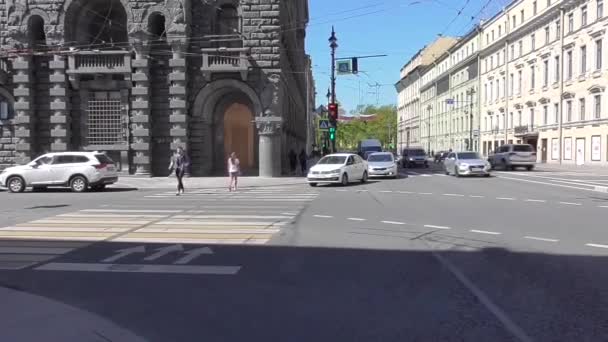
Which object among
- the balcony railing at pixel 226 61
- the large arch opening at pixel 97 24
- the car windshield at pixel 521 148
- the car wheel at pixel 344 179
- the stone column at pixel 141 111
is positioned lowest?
the car wheel at pixel 344 179

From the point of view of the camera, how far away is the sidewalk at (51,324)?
192 inches

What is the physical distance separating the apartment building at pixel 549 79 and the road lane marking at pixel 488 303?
44.2 metres

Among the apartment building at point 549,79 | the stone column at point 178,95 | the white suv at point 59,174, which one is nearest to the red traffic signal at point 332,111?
the stone column at point 178,95

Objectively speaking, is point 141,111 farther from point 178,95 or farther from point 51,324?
point 51,324

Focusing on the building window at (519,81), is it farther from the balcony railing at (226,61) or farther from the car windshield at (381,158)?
the balcony railing at (226,61)

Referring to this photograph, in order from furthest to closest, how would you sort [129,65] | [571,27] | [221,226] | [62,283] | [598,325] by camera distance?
[571,27]
[129,65]
[221,226]
[62,283]
[598,325]

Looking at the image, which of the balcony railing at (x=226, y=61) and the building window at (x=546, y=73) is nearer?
the balcony railing at (x=226, y=61)

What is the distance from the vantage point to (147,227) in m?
11.6

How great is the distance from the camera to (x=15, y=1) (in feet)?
99.5

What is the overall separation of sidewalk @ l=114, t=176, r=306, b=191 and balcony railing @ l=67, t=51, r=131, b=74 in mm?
5784

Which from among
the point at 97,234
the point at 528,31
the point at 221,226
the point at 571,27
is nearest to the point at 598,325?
the point at 221,226

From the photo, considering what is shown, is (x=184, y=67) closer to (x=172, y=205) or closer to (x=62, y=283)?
(x=172, y=205)

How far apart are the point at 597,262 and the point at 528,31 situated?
59.6m

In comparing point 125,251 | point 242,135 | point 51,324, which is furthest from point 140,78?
point 51,324
